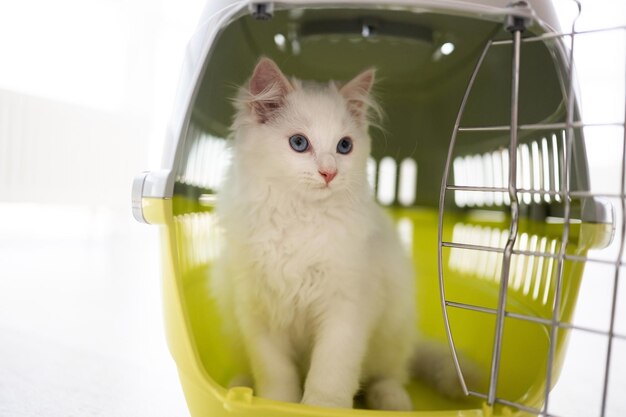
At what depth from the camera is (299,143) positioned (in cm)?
143

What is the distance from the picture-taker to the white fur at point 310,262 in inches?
54.9

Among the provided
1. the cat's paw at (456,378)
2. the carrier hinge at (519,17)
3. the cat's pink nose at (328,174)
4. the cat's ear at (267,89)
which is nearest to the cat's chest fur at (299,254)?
the cat's pink nose at (328,174)

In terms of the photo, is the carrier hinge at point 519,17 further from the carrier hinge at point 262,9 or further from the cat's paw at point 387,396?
the cat's paw at point 387,396

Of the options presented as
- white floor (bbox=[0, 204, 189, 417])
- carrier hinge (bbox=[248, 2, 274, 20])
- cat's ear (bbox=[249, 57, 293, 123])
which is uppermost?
carrier hinge (bbox=[248, 2, 274, 20])

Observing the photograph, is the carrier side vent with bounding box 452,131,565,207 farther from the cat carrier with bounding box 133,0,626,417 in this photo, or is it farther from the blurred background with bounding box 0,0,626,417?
the blurred background with bounding box 0,0,626,417

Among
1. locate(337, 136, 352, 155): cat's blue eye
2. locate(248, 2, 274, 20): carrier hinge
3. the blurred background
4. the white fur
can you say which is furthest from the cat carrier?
the blurred background

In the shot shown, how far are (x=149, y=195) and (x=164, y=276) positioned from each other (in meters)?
0.22

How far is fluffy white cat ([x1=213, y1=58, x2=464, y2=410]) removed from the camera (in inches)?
54.9

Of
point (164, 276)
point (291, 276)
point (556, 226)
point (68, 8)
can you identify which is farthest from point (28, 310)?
point (68, 8)

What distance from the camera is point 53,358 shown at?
1.86 m

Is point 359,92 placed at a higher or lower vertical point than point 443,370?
higher

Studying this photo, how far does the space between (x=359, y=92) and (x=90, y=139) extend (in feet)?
10.7

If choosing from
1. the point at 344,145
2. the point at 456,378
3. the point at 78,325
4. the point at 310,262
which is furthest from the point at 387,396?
the point at 78,325

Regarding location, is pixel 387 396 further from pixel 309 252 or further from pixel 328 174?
pixel 328 174
